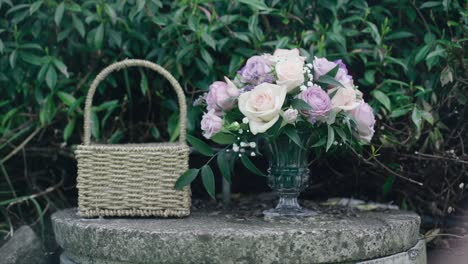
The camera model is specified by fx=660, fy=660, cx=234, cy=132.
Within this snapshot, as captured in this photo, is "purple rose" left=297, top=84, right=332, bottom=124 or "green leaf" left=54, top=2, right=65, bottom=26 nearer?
"purple rose" left=297, top=84, right=332, bottom=124

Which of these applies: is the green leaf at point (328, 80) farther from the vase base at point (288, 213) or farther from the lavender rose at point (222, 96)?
the vase base at point (288, 213)

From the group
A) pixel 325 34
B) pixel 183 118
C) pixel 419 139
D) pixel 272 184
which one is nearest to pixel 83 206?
pixel 183 118

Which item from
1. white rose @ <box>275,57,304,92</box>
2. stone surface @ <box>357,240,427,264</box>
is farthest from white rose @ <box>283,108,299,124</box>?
stone surface @ <box>357,240,427,264</box>

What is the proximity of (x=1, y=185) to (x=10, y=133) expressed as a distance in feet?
1.22

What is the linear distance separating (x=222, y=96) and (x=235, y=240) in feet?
1.91

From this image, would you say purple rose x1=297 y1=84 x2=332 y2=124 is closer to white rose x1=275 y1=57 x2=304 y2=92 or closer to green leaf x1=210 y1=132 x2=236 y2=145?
white rose x1=275 y1=57 x2=304 y2=92

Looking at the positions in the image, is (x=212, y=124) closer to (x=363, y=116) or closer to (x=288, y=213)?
(x=288, y=213)

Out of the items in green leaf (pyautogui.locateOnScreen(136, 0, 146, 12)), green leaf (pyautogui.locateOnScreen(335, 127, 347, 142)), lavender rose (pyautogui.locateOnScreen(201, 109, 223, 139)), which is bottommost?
green leaf (pyautogui.locateOnScreen(335, 127, 347, 142))

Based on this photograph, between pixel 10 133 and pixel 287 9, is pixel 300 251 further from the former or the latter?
pixel 10 133

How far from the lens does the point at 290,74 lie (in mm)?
2521

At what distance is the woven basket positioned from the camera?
272cm

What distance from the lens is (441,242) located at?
10.5ft

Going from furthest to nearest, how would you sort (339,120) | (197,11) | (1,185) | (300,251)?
(1,185) < (197,11) < (339,120) < (300,251)

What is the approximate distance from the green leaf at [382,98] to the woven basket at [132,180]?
940 millimetres
